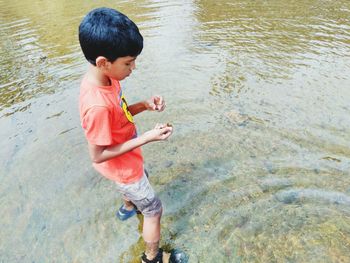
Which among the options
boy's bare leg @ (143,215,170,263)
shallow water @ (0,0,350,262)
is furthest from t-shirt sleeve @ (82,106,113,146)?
shallow water @ (0,0,350,262)

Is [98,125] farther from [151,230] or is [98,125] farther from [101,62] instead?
[151,230]

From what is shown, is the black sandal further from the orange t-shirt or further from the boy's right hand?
the boy's right hand

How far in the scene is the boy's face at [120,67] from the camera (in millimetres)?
1991

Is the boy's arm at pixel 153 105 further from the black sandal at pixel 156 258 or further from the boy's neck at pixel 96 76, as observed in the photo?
the black sandal at pixel 156 258

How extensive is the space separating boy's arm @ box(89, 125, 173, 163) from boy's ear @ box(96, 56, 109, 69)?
0.50 m

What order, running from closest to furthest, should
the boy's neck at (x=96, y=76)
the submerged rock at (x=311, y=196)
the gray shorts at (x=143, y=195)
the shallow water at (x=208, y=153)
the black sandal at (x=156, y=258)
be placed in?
the boy's neck at (x=96, y=76) < the gray shorts at (x=143, y=195) < the black sandal at (x=156, y=258) < the shallow water at (x=208, y=153) < the submerged rock at (x=311, y=196)

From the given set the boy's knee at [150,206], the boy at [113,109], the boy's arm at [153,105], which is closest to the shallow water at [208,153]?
the boy's knee at [150,206]

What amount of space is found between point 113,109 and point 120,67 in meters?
0.27

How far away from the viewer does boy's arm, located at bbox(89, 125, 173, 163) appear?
6.95 feet

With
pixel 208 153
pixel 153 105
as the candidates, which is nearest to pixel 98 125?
pixel 153 105

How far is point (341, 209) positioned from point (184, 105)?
9.35 feet

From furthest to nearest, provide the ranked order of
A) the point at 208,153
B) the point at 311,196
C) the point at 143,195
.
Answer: the point at 208,153 → the point at 311,196 → the point at 143,195

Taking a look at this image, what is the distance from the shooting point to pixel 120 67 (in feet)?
6.66

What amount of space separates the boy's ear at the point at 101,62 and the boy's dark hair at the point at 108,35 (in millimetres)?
21
